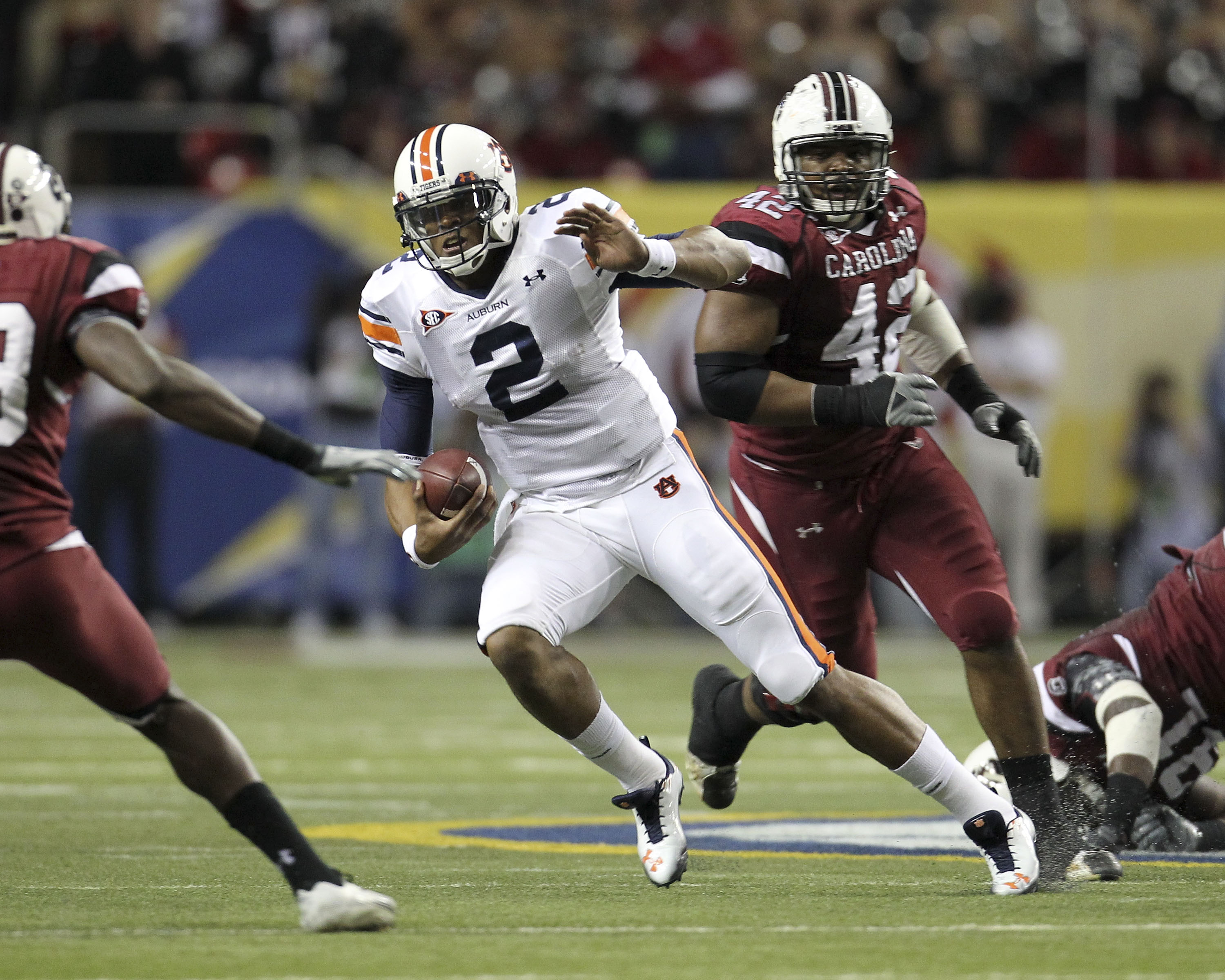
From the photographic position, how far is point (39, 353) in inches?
158

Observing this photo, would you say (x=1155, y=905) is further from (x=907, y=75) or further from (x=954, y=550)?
(x=907, y=75)

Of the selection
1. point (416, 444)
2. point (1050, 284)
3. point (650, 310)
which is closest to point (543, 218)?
point (416, 444)

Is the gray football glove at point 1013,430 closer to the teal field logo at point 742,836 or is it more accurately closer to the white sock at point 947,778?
the white sock at point 947,778

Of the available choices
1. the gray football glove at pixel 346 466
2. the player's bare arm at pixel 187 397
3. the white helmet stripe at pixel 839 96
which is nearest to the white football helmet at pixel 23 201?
the player's bare arm at pixel 187 397

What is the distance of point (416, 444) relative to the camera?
5051 millimetres

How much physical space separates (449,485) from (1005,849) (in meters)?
1.50

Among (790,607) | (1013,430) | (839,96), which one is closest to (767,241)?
(839,96)

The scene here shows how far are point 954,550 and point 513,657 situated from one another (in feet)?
3.62

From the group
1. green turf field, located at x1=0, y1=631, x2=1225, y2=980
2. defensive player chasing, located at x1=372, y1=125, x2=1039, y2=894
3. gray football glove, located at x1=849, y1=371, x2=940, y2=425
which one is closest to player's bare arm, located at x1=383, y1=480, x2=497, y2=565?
defensive player chasing, located at x1=372, y1=125, x2=1039, y2=894

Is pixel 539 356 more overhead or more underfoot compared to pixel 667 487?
more overhead

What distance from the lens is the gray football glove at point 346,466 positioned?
12.9ft

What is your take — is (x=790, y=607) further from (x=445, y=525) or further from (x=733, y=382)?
(x=445, y=525)

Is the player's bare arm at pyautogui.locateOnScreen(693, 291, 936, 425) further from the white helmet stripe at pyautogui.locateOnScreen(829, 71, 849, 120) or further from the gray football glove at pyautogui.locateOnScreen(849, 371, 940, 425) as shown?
the white helmet stripe at pyautogui.locateOnScreen(829, 71, 849, 120)

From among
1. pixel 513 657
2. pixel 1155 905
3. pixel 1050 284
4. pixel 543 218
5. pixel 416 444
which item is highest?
pixel 543 218
